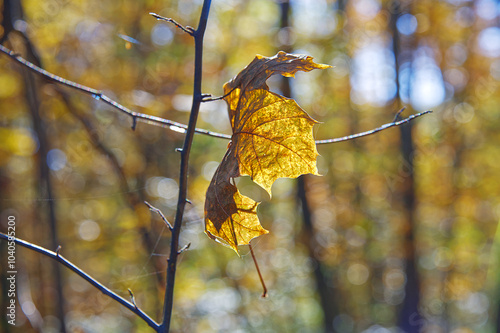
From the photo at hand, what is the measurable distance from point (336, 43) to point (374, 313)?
767 centimetres

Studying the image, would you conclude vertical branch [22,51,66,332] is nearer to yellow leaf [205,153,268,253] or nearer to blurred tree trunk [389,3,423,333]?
yellow leaf [205,153,268,253]

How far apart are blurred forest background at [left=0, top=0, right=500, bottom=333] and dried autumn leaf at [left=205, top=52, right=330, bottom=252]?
122 cm

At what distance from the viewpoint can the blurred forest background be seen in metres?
3.79

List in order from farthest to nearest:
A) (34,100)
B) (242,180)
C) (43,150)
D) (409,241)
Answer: (242,180) → (409,241) → (43,150) → (34,100)

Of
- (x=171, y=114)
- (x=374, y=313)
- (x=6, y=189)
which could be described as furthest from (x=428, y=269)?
(x=6, y=189)

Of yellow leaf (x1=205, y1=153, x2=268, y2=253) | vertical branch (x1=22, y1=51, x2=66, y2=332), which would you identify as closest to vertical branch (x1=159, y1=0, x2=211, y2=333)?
yellow leaf (x1=205, y1=153, x2=268, y2=253)

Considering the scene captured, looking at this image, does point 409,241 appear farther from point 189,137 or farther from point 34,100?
point 189,137

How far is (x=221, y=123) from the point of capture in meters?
5.05

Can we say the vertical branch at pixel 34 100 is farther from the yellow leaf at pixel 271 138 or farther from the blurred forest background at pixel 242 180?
the yellow leaf at pixel 271 138

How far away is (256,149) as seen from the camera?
73 cm

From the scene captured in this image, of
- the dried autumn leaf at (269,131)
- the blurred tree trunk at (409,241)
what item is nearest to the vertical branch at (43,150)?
the dried autumn leaf at (269,131)

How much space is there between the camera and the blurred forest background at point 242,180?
3.79 meters

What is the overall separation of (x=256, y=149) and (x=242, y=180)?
19.7ft

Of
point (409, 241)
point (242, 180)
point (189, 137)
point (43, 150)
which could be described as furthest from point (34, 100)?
point (409, 241)
